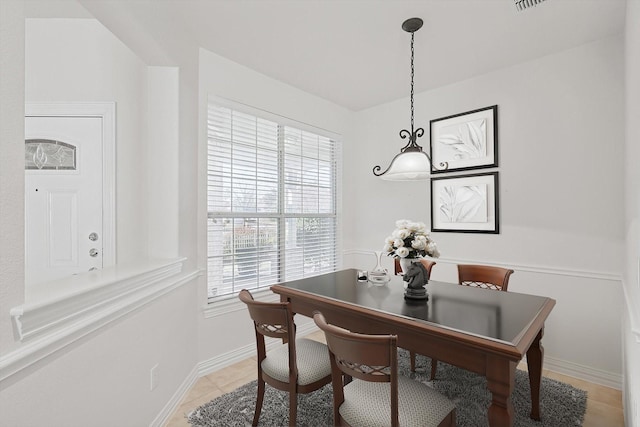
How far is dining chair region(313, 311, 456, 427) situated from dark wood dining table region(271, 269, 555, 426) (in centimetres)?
19

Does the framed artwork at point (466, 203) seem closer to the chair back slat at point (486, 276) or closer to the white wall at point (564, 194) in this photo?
the white wall at point (564, 194)

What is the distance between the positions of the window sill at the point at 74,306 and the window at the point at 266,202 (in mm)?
926

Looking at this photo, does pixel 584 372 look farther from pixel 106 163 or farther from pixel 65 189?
pixel 65 189

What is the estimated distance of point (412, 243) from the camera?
182cm

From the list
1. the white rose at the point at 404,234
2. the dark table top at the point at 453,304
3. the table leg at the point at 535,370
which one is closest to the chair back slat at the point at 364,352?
the dark table top at the point at 453,304

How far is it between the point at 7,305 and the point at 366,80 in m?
3.21

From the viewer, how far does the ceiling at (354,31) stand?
6.63 ft

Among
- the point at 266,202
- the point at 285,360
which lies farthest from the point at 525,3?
the point at 285,360

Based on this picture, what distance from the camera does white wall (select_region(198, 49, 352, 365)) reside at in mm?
2592

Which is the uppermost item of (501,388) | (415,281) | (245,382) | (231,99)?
(231,99)

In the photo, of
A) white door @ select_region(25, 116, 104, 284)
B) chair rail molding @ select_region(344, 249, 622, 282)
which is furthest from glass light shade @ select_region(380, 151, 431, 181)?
white door @ select_region(25, 116, 104, 284)

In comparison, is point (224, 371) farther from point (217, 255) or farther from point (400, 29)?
point (400, 29)

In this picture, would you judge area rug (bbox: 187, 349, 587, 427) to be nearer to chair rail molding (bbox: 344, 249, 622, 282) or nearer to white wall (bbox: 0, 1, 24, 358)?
chair rail molding (bbox: 344, 249, 622, 282)

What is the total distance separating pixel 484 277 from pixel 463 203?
0.92m
